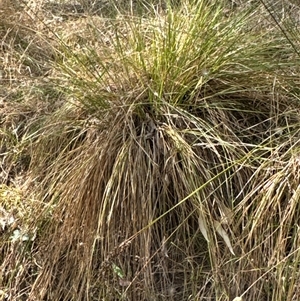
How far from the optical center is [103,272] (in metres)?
2.04

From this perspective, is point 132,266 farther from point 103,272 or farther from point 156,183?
point 156,183

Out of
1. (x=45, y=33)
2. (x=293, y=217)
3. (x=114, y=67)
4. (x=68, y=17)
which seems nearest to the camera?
(x=293, y=217)

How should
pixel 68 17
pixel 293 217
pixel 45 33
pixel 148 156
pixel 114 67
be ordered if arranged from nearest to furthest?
pixel 293 217 < pixel 148 156 < pixel 114 67 < pixel 45 33 < pixel 68 17

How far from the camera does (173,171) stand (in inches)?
84.1

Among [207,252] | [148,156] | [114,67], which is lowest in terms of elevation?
[207,252]

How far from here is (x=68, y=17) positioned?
3.25 meters

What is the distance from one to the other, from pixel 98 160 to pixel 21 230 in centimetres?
Result: 35

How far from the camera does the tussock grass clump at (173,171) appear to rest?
201 centimetres

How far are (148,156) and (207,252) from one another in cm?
36

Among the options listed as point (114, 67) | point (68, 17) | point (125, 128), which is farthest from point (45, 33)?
point (125, 128)

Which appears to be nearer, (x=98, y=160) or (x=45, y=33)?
(x=98, y=160)

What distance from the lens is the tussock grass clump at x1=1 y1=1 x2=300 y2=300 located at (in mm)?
2008

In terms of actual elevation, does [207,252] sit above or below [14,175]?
below

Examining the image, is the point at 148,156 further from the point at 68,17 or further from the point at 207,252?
the point at 68,17
